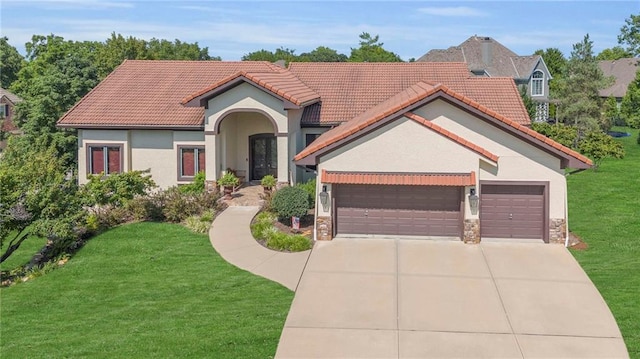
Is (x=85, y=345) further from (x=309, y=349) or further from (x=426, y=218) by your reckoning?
(x=426, y=218)

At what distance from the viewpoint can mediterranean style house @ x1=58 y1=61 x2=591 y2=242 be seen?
19.9m

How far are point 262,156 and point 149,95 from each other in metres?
5.96

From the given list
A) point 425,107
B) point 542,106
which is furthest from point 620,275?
point 542,106

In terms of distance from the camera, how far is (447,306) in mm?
14805

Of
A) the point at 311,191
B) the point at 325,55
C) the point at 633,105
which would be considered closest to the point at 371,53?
the point at 325,55

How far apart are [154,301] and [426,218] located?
9.32 metres

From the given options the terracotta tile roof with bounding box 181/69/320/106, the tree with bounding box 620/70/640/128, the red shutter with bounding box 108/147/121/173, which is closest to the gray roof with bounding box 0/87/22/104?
the red shutter with bounding box 108/147/121/173

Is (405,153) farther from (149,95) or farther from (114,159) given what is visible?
(149,95)

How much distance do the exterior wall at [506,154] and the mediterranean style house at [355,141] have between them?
3 centimetres

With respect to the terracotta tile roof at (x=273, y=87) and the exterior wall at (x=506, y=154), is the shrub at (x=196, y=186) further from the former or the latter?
the exterior wall at (x=506, y=154)

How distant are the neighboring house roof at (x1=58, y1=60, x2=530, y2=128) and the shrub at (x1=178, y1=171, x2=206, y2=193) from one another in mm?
2119

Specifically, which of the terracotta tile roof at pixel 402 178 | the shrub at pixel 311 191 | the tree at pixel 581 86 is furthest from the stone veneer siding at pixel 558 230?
the tree at pixel 581 86

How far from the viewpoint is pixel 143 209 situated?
890 inches

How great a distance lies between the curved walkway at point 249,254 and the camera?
1733 centimetres
